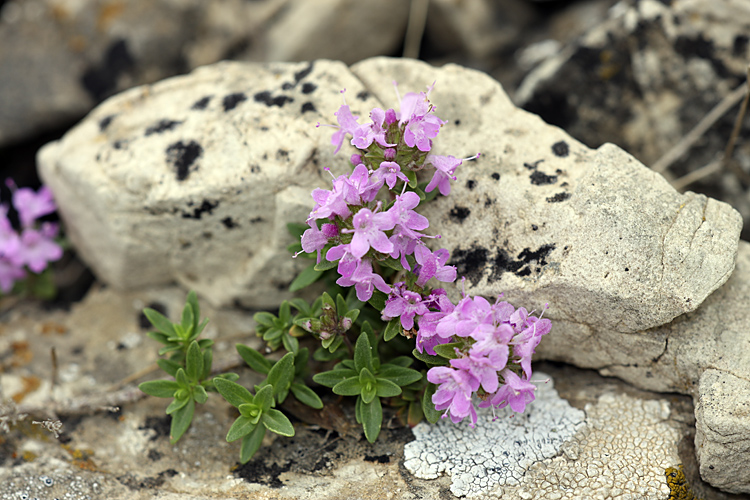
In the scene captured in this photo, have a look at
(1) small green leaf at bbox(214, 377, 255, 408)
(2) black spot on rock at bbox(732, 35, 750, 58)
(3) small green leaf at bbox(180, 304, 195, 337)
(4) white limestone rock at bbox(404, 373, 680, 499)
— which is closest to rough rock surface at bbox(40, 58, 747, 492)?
(4) white limestone rock at bbox(404, 373, 680, 499)

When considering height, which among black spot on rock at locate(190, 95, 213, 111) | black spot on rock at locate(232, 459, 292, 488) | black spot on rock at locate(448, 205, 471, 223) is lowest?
black spot on rock at locate(232, 459, 292, 488)

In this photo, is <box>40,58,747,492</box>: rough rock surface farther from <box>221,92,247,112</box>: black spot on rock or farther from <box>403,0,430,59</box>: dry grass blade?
<box>403,0,430,59</box>: dry grass blade

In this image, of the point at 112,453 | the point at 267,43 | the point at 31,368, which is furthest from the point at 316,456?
the point at 267,43

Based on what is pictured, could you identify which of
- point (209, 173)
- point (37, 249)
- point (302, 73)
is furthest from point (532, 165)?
point (37, 249)

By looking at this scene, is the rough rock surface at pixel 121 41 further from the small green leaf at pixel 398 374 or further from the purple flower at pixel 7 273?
the small green leaf at pixel 398 374

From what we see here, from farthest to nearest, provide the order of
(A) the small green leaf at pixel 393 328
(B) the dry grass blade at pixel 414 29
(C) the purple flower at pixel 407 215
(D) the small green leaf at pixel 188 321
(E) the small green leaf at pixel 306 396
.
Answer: (B) the dry grass blade at pixel 414 29 < (D) the small green leaf at pixel 188 321 < (E) the small green leaf at pixel 306 396 < (A) the small green leaf at pixel 393 328 < (C) the purple flower at pixel 407 215

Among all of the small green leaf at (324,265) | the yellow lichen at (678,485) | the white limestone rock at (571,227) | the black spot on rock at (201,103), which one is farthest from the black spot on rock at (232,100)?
→ the yellow lichen at (678,485)
